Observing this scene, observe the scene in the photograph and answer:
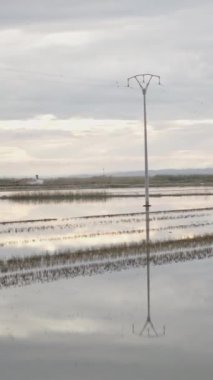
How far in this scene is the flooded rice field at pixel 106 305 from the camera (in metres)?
8.08

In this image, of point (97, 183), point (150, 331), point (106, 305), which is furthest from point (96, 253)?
point (97, 183)

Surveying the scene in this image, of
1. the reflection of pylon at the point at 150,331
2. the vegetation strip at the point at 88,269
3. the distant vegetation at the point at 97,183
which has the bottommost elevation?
the reflection of pylon at the point at 150,331

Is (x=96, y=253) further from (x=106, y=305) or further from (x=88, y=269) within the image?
(x=106, y=305)

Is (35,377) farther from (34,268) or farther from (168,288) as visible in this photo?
(34,268)

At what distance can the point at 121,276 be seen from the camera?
46.9 feet

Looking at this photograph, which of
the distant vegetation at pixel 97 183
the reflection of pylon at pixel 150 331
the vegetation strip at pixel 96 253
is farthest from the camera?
the distant vegetation at pixel 97 183

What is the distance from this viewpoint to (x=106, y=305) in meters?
11.3

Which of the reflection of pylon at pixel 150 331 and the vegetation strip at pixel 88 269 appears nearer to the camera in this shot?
the reflection of pylon at pixel 150 331

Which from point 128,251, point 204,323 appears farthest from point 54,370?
point 128,251

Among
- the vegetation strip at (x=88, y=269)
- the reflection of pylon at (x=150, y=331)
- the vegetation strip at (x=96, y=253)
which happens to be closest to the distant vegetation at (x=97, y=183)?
the vegetation strip at (x=96, y=253)

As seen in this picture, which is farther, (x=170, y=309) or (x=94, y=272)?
(x=94, y=272)

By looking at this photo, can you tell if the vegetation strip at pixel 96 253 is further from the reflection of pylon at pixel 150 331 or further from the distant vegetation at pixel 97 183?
the distant vegetation at pixel 97 183

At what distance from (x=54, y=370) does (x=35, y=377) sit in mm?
329

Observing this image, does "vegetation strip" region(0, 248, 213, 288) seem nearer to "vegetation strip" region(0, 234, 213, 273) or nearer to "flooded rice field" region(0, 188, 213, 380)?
"flooded rice field" region(0, 188, 213, 380)
